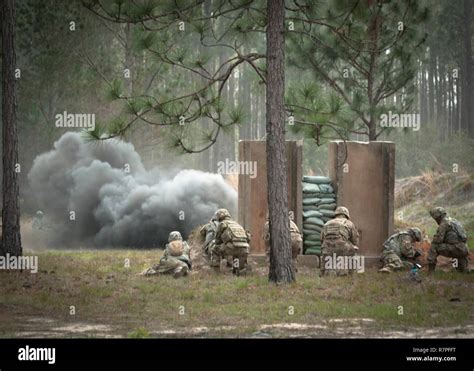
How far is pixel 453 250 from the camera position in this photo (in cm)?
1720

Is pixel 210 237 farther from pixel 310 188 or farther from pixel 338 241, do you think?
pixel 338 241

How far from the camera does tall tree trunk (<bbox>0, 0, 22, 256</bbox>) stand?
739 inches

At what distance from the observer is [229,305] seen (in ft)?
46.1

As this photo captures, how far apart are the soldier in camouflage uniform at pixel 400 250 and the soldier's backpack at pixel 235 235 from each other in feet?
9.43

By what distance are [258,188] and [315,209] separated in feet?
4.33

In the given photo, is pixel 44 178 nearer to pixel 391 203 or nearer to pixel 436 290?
pixel 391 203

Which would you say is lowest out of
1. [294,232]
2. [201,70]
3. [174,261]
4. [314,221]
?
[174,261]

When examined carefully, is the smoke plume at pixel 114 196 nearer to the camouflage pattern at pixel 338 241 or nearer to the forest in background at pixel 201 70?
the forest in background at pixel 201 70

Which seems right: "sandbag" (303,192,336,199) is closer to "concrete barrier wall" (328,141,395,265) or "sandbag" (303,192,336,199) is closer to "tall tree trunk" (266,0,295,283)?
"concrete barrier wall" (328,141,395,265)

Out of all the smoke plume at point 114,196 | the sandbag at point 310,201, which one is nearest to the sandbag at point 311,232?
the sandbag at point 310,201

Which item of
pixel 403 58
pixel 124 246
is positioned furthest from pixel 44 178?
pixel 403 58

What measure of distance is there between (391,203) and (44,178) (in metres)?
15.1

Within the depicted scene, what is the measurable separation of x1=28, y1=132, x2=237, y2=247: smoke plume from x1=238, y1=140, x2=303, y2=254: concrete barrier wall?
174 inches

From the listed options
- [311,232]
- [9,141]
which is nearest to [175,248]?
[311,232]
